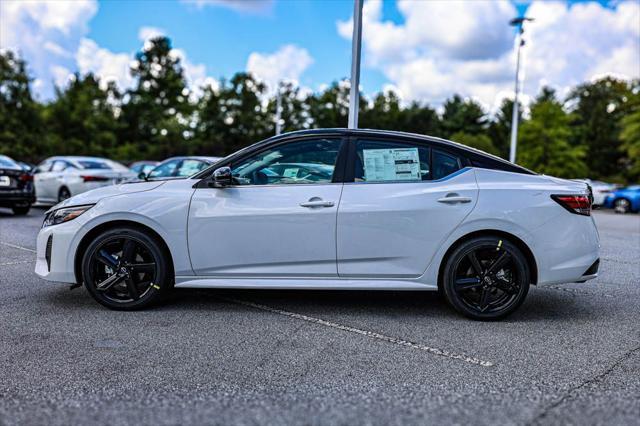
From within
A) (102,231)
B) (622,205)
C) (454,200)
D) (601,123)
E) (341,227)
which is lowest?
(102,231)

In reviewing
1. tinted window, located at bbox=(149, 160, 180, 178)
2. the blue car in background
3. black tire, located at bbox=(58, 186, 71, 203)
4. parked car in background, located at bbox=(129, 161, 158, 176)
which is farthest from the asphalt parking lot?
the blue car in background

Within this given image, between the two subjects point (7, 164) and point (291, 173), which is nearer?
point (291, 173)

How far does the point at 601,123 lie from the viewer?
5644cm

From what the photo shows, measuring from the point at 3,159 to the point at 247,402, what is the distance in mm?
12473

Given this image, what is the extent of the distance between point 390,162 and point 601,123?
196 feet

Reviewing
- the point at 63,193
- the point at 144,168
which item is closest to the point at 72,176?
the point at 63,193

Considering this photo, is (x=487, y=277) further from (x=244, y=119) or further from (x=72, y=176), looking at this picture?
(x=244, y=119)

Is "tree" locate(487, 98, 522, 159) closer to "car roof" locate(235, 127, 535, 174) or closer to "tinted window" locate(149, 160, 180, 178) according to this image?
"tinted window" locate(149, 160, 180, 178)

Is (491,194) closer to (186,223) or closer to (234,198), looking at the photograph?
(234,198)

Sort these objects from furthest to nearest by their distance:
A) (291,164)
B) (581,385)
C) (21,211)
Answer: (21,211)
(291,164)
(581,385)

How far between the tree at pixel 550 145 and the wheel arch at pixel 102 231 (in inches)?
1650

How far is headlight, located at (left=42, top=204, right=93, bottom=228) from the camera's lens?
187 inches

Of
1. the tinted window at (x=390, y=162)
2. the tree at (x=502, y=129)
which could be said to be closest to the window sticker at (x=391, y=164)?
the tinted window at (x=390, y=162)

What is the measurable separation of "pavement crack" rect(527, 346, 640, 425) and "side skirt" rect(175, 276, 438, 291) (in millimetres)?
1440
